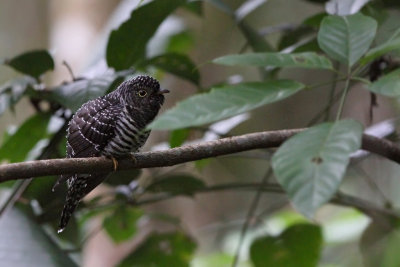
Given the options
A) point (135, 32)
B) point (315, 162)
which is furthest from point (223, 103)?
point (135, 32)

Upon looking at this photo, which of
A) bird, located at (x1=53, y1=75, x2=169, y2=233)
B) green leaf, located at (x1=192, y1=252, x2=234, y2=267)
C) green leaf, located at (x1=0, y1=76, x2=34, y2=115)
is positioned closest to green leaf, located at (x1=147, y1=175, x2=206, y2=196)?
bird, located at (x1=53, y1=75, x2=169, y2=233)

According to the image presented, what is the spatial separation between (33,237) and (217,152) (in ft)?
3.29

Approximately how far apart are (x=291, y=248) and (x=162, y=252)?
632 mm

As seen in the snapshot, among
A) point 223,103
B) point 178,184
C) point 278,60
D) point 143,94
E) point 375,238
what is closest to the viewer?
point 223,103

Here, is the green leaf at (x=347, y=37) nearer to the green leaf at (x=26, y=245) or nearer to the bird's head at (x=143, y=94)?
the bird's head at (x=143, y=94)

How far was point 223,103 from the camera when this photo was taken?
1296 mm

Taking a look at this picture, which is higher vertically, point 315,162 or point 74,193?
point 315,162

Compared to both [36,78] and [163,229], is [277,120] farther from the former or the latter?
[36,78]

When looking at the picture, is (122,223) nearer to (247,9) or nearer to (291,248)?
(291,248)

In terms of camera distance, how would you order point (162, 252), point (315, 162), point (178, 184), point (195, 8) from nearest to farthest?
point (315, 162), point (178, 184), point (162, 252), point (195, 8)

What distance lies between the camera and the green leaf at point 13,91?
2.56m

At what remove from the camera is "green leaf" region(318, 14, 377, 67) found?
1.49 m

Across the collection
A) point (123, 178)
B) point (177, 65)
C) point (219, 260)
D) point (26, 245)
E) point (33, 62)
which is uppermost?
point (33, 62)

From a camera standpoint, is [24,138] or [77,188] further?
[24,138]
